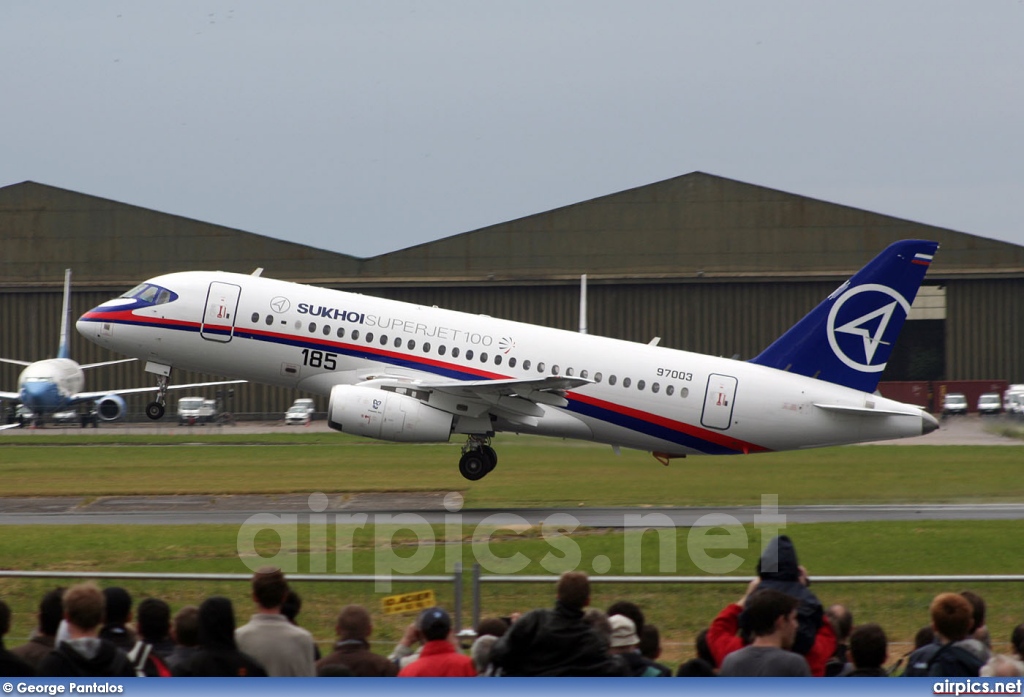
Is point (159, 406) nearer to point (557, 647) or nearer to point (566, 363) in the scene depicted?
point (566, 363)

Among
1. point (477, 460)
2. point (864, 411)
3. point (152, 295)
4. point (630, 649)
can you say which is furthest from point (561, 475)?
point (630, 649)

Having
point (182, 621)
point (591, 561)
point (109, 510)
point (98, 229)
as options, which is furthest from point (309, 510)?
point (98, 229)

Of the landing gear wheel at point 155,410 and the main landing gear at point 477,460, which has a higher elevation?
the landing gear wheel at point 155,410

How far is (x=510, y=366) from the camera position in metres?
30.5

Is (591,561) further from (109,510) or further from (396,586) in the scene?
(109,510)

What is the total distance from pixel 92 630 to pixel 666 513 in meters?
20.4

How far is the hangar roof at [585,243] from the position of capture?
68.6 meters

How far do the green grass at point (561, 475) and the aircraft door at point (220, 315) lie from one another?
411cm

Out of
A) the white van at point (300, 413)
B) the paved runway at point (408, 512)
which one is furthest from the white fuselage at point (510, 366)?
the white van at point (300, 413)

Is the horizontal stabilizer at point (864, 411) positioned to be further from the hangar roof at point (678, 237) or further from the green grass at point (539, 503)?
the hangar roof at point (678, 237)

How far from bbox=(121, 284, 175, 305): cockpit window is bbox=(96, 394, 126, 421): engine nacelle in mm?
31083

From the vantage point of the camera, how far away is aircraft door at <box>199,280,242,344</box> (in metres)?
30.1

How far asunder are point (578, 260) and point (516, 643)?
199 ft

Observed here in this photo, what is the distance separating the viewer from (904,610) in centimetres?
1338
